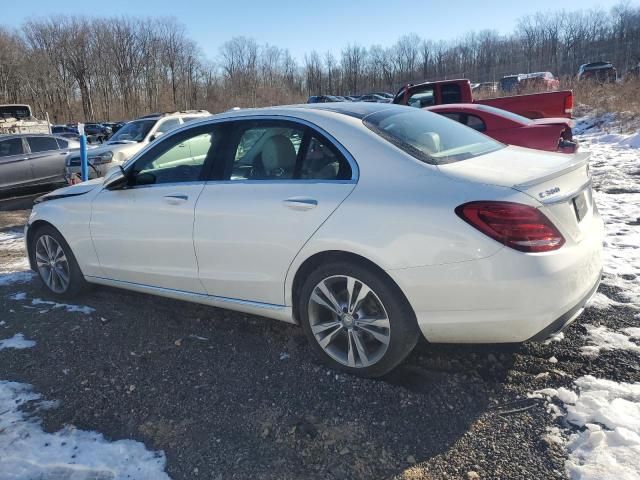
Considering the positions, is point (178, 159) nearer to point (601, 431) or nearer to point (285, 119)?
point (285, 119)

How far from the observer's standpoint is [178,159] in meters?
4.00

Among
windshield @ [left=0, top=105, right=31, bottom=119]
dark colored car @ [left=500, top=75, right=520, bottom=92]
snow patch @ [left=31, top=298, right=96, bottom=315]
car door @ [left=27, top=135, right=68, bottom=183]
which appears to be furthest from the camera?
dark colored car @ [left=500, top=75, right=520, bottom=92]

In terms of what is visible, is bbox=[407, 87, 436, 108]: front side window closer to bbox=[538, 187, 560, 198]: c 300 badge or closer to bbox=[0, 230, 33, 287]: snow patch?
bbox=[0, 230, 33, 287]: snow patch

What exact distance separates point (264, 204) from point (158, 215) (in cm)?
103

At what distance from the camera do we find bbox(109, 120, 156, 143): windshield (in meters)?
11.1

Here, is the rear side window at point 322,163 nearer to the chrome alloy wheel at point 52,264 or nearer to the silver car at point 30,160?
the chrome alloy wheel at point 52,264

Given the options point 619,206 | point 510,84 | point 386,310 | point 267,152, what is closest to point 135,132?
point 267,152

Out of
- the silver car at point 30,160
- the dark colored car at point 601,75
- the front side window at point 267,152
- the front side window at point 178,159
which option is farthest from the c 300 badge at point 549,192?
A: the dark colored car at point 601,75

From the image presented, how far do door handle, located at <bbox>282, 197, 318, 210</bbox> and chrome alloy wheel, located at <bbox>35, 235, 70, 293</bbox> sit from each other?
266 cm

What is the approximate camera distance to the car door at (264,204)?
3033mm

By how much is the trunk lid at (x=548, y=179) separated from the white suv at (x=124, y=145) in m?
8.30

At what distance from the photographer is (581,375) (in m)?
2.93

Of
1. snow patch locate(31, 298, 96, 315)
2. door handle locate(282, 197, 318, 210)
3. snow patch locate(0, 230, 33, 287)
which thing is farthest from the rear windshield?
snow patch locate(0, 230, 33, 287)

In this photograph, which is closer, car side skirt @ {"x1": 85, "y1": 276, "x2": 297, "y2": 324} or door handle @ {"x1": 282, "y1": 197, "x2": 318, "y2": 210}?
door handle @ {"x1": 282, "y1": 197, "x2": 318, "y2": 210}
